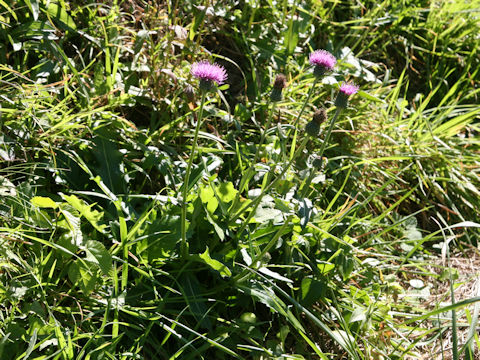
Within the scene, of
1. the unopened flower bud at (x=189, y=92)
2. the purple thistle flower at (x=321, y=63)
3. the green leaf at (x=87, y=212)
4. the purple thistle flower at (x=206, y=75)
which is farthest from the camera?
the unopened flower bud at (x=189, y=92)

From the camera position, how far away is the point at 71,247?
63.2 inches

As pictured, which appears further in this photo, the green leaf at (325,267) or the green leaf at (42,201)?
the green leaf at (325,267)

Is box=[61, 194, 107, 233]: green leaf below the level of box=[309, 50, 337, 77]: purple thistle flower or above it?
below

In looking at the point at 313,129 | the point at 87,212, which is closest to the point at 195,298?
the point at 87,212

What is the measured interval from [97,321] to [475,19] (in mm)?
3023

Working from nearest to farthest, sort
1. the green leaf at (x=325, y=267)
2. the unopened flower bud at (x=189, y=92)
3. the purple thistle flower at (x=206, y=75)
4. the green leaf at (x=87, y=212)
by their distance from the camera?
1. the purple thistle flower at (x=206, y=75)
2. the green leaf at (x=87, y=212)
3. the green leaf at (x=325, y=267)
4. the unopened flower bud at (x=189, y=92)

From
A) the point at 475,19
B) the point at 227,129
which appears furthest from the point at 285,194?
the point at 475,19

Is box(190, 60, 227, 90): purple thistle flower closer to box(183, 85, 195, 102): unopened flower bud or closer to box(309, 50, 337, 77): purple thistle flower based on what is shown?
box(309, 50, 337, 77): purple thistle flower

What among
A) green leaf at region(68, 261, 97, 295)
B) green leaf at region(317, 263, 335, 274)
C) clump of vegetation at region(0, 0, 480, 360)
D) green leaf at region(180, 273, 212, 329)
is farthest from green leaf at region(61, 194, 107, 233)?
green leaf at region(317, 263, 335, 274)

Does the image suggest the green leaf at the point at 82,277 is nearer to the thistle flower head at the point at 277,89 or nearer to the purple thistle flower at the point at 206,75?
the purple thistle flower at the point at 206,75

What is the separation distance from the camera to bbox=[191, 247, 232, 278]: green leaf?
162 centimetres

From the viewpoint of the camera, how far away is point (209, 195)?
5.81 ft

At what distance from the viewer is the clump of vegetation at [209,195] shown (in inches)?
62.6

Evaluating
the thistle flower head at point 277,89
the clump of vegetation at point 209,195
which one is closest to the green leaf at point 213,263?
the clump of vegetation at point 209,195
